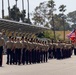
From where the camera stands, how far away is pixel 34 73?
59.8ft

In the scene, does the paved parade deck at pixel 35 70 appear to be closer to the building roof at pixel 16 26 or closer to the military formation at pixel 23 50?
the military formation at pixel 23 50

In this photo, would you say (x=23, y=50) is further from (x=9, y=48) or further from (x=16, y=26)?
(x=16, y=26)

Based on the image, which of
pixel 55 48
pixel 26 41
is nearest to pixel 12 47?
pixel 26 41

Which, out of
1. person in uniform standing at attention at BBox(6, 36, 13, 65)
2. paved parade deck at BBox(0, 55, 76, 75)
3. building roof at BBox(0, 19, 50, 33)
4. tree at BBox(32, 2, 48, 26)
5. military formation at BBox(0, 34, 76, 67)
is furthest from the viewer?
tree at BBox(32, 2, 48, 26)

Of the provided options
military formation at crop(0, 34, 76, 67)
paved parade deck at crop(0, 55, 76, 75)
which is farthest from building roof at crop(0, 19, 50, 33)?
paved parade deck at crop(0, 55, 76, 75)

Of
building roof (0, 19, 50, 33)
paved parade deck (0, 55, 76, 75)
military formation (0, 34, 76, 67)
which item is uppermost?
building roof (0, 19, 50, 33)

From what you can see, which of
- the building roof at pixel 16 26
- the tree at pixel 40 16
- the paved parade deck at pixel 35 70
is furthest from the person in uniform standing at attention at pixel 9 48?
the tree at pixel 40 16

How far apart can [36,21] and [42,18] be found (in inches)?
90.6

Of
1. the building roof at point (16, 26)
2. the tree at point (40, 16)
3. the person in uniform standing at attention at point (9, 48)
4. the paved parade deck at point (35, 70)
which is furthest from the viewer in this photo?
the tree at point (40, 16)

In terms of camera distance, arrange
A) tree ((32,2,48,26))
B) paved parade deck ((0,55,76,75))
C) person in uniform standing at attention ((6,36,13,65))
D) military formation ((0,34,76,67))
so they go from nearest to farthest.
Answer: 1. paved parade deck ((0,55,76,75))
2. person in uniform standing at attention ((6,36,13,65))
3. military formation ((0,34,76,67))
4. tree ((32,2,48,26))

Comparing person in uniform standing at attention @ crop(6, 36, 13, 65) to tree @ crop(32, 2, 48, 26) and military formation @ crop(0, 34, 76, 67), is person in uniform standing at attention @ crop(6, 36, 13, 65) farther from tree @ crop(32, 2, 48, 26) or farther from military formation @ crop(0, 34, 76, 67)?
tree @ crop(32, 2, 48, 26)

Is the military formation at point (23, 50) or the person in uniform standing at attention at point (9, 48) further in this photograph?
the military formation at point (23, 50)

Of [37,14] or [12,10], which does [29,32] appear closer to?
[12,10]

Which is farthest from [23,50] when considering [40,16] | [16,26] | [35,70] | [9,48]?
[40,16]
